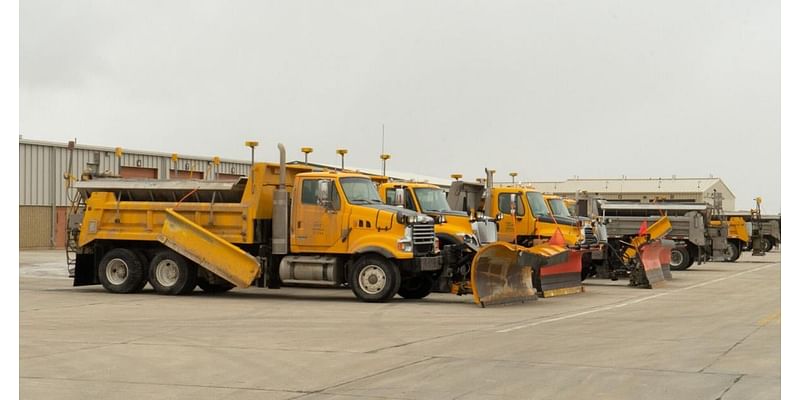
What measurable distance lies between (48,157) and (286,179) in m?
25.7

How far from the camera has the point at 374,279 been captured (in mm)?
19797

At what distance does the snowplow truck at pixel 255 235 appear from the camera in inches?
781

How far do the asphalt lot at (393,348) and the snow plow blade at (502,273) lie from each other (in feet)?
1.32

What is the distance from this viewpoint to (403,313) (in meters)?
17.4

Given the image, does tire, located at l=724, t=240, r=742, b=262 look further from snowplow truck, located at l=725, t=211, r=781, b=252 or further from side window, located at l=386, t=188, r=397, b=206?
side window, located at l=386, t=188, r=397, b=206

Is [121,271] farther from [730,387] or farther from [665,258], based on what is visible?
[665,258]

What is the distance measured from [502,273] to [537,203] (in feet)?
25.2

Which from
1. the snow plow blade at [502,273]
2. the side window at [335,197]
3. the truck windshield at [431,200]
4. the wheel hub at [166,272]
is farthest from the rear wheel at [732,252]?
the wheel hub at [166,272]

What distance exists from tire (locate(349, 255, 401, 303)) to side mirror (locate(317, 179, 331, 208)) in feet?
4.68

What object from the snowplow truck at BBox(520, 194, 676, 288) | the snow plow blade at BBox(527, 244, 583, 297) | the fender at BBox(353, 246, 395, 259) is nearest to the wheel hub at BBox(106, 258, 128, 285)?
the fender at BBox(353, 246, 395, 259)

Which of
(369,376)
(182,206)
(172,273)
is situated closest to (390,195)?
(182,206)

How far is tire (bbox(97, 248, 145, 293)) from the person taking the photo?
21.6 meters
